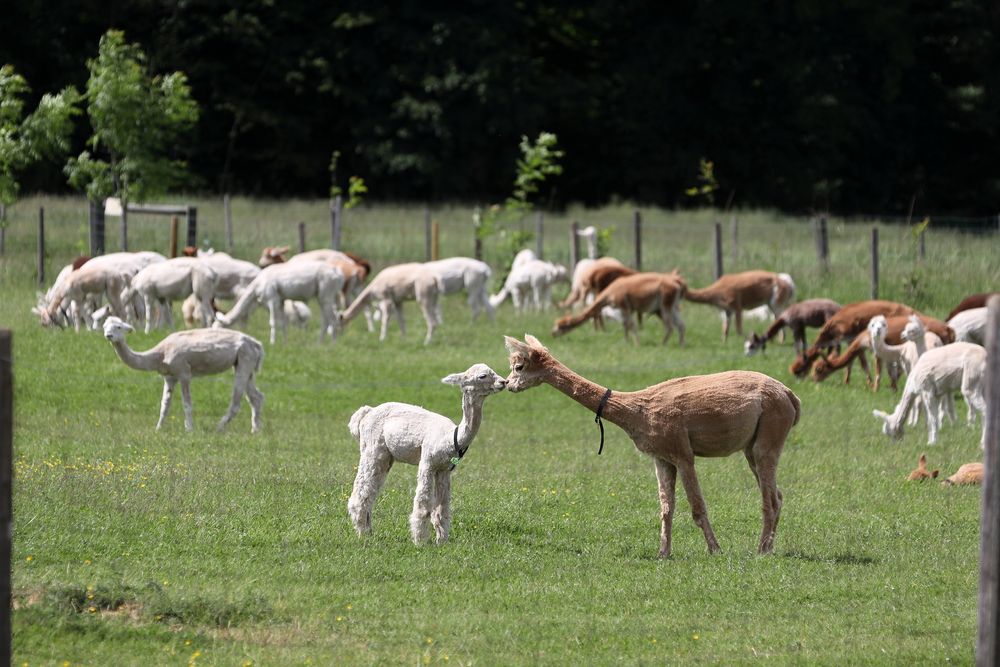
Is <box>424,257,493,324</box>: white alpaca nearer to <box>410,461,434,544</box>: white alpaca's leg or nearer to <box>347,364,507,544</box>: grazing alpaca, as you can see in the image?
<box>347,364,507,544</box>: grazing alpaca

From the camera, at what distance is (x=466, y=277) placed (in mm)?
26750

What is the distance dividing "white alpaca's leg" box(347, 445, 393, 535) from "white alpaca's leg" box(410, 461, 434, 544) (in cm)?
39

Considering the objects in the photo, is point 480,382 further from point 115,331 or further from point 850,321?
point 850,321

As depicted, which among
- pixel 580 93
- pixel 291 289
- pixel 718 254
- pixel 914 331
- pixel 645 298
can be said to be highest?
pixel 580 93

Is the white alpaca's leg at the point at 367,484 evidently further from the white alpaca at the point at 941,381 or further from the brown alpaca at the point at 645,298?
the brown alpaca at the point at 645,298

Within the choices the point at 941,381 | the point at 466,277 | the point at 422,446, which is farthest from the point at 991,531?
the point at 466,277

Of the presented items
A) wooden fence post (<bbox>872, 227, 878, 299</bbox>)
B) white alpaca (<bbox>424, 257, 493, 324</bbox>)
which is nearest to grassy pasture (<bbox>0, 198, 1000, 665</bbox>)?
white alpaca (<bbox>424, 257, 493, 324</bbox>)

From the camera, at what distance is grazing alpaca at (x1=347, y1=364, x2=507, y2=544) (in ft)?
34.1

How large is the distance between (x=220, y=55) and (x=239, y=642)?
4885 cm

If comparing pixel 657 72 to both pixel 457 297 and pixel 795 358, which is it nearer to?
pixel 457 297

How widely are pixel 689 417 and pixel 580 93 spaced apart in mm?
45665

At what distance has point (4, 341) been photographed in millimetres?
5895

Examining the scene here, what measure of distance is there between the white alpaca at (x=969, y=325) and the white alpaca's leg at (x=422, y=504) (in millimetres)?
12855

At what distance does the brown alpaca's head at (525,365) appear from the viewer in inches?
419
